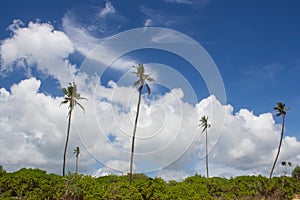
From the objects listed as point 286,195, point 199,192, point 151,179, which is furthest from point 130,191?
point 286,195

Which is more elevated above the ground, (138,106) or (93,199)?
(138,106)

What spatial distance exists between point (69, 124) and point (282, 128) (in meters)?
33.9

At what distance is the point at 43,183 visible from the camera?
28.4 meters

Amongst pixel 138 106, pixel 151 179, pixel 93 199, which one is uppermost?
pixel 138 106

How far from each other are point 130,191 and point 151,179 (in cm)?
217

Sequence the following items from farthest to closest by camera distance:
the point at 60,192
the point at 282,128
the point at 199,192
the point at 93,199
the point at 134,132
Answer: the point at 282,128 < the point at 134,132 < the point at 199,192 < the point at 60,192 < the point at 93,199

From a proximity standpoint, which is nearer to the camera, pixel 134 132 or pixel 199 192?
pixel 199 192

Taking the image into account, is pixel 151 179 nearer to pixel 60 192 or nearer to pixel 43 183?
pixel 60 192

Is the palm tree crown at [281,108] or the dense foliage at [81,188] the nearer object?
the dense foliage at [81,188]

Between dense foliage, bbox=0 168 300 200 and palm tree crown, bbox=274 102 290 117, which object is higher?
palm tree crown, bbox=274 102 290 117

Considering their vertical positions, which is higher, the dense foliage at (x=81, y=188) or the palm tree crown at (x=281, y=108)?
the palm tree crown at (x=281, y=108)

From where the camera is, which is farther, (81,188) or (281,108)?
(281,108)

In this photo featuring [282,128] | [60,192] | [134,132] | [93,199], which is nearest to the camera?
[93,199]

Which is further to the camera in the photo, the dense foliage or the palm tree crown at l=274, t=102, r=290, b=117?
the palm tree crown at l=274, t=102, r=290, b=117
